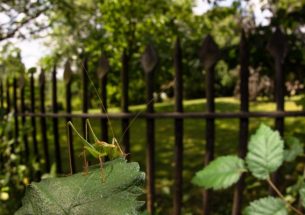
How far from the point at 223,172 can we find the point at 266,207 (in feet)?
0.92

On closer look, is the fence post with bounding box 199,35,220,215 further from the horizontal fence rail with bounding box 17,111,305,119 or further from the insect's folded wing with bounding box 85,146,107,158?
the insect's folded wing with bounding box 85,146,107,158

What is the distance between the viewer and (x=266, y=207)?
41.3 inches

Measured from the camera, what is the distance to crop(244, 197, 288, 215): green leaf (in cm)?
103

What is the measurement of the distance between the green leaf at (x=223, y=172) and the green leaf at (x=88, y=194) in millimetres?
874

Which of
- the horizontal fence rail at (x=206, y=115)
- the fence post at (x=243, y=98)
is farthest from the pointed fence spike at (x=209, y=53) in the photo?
the horizontal fence rail at (x=206, y=115)

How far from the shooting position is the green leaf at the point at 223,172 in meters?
1.30

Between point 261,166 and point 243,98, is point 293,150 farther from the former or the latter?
point 243,98

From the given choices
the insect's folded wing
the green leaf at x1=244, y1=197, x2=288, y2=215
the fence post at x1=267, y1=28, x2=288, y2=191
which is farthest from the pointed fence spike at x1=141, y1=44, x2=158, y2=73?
the insect's folded wing

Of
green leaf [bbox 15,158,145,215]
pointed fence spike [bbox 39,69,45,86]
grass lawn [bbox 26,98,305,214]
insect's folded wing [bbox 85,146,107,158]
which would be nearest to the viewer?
green leaf [bbox 15,158,145,215]

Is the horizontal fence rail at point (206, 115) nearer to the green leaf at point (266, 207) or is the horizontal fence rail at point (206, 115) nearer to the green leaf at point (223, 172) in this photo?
the green leaf at point (223, 172)

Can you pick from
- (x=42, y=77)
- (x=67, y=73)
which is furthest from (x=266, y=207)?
(x=42, y=77)

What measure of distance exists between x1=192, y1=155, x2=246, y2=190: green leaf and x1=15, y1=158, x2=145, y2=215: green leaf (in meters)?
0.87

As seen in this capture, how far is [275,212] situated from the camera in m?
1.05

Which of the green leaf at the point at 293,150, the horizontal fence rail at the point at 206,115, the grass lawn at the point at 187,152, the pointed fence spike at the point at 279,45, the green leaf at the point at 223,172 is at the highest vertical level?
the pointed fence spike at the point at 279,45
